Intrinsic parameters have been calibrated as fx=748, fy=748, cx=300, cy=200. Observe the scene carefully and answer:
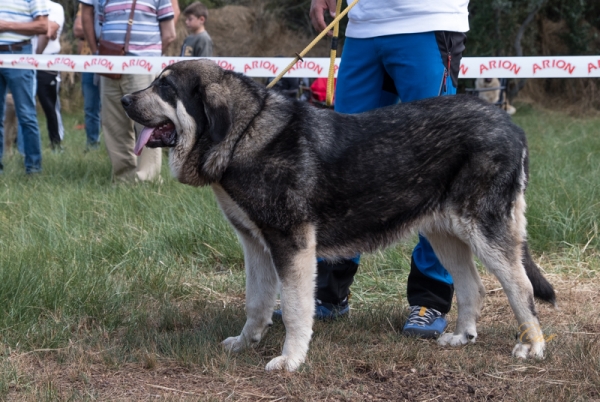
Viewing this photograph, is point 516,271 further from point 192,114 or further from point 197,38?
point 197,38

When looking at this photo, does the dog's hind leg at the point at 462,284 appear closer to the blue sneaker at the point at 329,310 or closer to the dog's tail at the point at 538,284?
the dog's tail at the point at 538,284

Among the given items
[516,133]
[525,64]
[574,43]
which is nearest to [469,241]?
[516,133]

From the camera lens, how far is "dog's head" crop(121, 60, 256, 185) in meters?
3.47

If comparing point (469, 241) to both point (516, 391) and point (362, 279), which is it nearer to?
point (516, 391)

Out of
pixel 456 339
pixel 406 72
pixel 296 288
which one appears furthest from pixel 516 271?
pixel 406 72

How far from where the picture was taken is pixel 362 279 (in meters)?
4.96

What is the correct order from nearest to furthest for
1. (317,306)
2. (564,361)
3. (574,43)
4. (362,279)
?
1. (564,361)
2. (317,306)
3. (362,279)
4. (574,43)

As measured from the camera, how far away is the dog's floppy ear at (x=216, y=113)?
136 inches

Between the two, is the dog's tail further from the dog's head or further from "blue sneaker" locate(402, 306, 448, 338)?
the dog's head

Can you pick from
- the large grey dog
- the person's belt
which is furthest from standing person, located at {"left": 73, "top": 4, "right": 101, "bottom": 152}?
the large grey dog

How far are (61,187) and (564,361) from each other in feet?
17.4

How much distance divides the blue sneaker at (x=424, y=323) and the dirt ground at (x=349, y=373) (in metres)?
0.07

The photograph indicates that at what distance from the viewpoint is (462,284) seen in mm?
3955

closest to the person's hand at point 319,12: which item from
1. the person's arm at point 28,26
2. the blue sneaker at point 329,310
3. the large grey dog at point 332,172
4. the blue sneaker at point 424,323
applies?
the large grey dog at point 332,172
